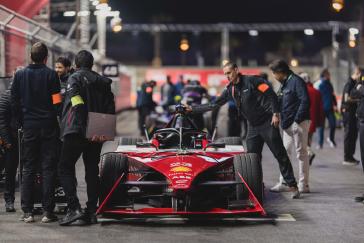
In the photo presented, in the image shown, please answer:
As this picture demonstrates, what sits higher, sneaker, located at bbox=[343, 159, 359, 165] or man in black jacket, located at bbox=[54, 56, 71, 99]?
man in black jacket, located at bbox=[54, 56, 71, 99]

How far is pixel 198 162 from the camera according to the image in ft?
31.0

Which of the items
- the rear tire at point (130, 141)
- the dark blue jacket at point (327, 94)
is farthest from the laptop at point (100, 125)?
the dark blue jacket at point (327, 94)

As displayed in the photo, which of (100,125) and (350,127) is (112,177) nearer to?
(100,125)

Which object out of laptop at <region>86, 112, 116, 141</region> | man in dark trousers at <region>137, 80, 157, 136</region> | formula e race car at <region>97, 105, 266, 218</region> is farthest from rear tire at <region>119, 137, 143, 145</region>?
man in dark trousers at <region>137, 80, 157, 136</region>

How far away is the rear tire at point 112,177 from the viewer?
30.5 feet

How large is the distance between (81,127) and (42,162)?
64 cm

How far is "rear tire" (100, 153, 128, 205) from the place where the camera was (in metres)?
9.30

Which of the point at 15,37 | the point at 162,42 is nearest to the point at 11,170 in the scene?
the point at 15,37

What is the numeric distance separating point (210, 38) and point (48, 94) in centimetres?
10492

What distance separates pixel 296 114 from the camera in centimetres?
1196

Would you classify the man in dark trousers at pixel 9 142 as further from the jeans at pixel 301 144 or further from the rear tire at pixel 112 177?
the jeans at pixel 301 144

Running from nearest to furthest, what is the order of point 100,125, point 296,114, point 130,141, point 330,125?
point 100,125 < point 296,114 < point 130,141 < point 330,125

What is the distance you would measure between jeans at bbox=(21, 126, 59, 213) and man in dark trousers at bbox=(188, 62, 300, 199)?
111 inches

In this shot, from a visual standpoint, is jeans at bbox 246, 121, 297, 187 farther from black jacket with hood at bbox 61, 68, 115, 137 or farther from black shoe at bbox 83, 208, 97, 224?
black shoe at bbox 83, 208, 97, 224
